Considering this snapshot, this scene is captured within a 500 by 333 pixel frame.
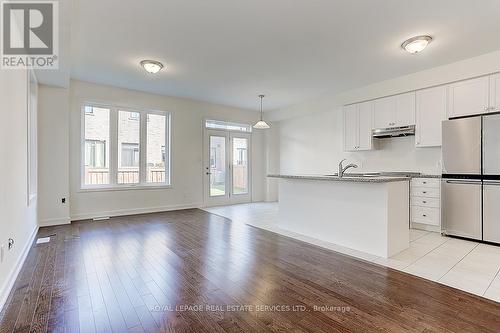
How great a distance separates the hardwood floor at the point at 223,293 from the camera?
1812 mm

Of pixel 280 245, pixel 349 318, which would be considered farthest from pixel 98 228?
pixel 349 318

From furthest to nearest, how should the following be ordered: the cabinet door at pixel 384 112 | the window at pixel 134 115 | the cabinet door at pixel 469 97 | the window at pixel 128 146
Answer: the window at pixel 134 115 < the window at pixel 128 146 < the cabinet door at pixel 384 112 < the cabinet door at pixel 469 97

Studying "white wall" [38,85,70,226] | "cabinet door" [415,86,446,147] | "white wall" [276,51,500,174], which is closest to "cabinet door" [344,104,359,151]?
"white wall" [276,51,500,174]

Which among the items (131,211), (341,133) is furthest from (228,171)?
(341,133)

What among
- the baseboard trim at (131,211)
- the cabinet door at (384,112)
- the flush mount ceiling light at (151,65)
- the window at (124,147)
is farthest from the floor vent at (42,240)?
the cabinet door at (384,112)

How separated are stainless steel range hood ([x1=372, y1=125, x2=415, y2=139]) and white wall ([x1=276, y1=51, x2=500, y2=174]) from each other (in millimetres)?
247

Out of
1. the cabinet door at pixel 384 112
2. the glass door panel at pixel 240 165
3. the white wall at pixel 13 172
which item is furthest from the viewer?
the glass door panel at pixel 240 165

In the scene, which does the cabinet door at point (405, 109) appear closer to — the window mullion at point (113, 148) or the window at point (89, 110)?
the window mullion at point (113, 148)

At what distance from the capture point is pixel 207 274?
2646 millimetres

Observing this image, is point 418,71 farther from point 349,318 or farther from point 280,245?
point 349,318

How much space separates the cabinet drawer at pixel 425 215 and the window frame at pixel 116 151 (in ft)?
17.1

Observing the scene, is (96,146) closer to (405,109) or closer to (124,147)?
(124,147)

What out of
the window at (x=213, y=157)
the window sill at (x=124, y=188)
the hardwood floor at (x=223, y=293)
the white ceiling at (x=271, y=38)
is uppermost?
the white ceiling at (x=271, y=38)

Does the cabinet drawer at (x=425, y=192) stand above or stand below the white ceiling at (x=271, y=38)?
below
